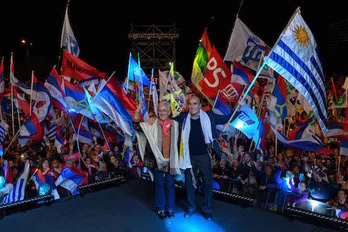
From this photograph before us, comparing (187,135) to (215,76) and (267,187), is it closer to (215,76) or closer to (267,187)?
(267,187)

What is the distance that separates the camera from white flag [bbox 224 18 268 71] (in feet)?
27.1

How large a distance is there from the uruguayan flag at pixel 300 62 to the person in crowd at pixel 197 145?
127 centimetres

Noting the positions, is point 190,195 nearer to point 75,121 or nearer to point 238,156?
point 238,156

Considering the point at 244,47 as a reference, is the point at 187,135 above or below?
below

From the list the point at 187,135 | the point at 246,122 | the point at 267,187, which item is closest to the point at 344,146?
the point at 267,187

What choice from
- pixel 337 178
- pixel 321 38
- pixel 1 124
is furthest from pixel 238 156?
pixel 321 38

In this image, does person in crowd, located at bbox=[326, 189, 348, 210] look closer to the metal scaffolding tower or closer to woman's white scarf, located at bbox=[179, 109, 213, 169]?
woman's white scarf, located at bbox=[179, 109, 213, 169]

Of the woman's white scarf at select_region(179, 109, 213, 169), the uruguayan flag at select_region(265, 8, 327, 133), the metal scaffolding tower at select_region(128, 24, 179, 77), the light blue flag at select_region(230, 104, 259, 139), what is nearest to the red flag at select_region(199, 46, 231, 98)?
the light blue flag at select_region(230, 104, 259, 139)

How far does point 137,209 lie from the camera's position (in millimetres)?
4902

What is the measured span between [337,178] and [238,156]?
9.41ft

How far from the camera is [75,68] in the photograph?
946 centimetres

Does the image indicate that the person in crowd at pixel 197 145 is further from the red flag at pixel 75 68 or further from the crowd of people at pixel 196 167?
the red flag at pixel 75 68

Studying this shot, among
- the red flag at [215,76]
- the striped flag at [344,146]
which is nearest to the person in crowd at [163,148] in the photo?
the red flag at [215,76]

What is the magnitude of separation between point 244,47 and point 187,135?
4.63 meters
